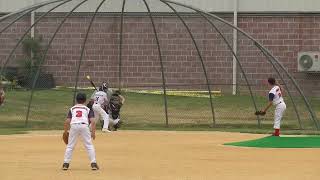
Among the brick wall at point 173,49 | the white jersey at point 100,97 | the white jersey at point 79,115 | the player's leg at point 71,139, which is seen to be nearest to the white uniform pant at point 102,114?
the white jersey at point 100,97

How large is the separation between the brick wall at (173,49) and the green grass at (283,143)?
17.0 meters

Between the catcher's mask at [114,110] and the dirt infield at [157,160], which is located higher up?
the dirt infield at [157,160]

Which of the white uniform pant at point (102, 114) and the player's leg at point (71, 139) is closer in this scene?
the player's leg at point (71, 139)

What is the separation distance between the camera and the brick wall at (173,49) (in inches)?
1574

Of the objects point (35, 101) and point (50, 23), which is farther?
point (50, 23)

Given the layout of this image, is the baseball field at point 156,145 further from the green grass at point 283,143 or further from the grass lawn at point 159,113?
the green grass at point 283,143

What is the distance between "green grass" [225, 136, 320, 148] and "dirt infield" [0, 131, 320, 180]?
876 mm

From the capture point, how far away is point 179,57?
131ft

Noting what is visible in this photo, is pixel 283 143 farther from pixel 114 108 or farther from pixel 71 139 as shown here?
pixel 71 139

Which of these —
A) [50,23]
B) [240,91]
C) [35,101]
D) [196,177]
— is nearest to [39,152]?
[196,177]

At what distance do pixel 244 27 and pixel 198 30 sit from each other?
3059 millimetres

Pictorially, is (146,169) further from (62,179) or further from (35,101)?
(35,101)

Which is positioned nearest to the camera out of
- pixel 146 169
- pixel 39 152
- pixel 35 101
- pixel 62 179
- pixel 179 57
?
pixel 62 179

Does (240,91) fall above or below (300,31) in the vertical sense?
below
